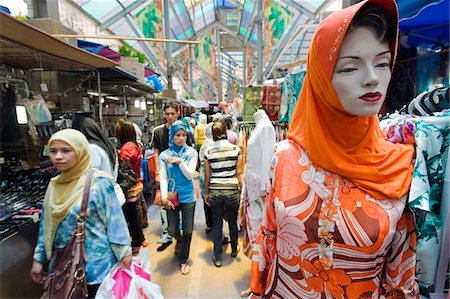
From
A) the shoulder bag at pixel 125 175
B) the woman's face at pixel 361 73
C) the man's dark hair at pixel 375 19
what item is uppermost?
the man's dark hair at pixel 375 19

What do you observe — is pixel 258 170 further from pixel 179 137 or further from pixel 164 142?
pixel 164 142

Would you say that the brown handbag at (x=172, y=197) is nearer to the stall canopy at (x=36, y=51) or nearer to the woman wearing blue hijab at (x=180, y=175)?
the woman wearing blue hijab at (x=180, y=175)

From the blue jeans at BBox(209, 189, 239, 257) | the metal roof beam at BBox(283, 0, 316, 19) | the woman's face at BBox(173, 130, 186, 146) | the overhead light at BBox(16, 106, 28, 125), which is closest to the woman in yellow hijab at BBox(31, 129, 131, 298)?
the woman's face at BBox(173, 130, 186, 146)

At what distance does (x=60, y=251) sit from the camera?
1.50 meters

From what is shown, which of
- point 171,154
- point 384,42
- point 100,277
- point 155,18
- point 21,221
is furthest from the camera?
point 155,18

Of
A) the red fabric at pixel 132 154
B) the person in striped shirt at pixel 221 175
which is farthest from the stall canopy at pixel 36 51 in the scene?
the person in striped shirt at pixel 221 175

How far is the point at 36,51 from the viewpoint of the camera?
2455 millimetres

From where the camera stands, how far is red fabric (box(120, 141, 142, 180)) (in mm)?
2920

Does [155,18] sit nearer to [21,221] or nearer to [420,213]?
[21,221]

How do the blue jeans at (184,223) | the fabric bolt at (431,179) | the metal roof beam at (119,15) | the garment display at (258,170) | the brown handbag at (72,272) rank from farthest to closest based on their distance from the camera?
the metal roof beam at (119,15) < the blue jeans at (184,223) < the garment display at (258,170) < the brown handbag at (72,272) < the fabric bolt at (431,179)

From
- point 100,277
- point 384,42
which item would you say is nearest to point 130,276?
point 100,277

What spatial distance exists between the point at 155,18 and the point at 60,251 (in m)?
7.15

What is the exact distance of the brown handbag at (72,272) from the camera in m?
1.43

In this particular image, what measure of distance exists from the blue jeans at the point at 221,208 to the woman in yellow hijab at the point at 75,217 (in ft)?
4.13
